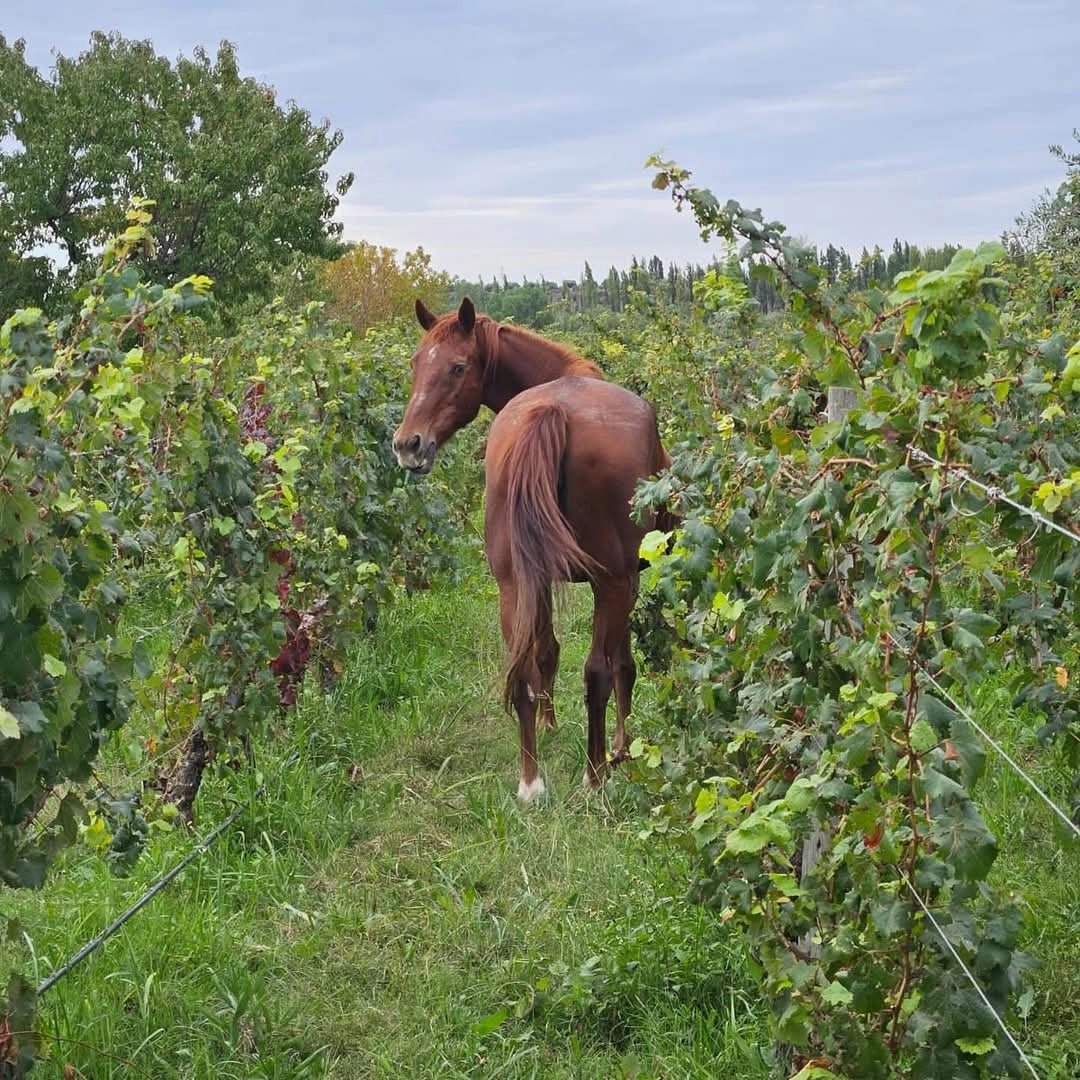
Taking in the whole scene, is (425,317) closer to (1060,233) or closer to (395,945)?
(395,945)

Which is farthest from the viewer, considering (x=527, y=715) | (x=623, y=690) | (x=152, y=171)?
(x=152, y=171)

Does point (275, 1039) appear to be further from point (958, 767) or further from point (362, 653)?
point (362, 653)

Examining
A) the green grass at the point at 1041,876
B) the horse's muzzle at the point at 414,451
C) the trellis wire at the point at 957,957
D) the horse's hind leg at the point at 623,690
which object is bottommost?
the green grass at the point at 1041,876

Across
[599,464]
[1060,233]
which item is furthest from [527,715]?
[1060,233]

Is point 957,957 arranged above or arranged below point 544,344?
below

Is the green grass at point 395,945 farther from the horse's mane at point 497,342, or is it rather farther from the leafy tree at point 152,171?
the leafy tree at point 152,171

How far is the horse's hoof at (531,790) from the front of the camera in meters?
4.89

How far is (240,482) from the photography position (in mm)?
4102

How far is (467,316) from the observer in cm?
609

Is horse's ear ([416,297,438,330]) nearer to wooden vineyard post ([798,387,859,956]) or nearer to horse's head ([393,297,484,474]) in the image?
horse's head ([393,297,484,474])

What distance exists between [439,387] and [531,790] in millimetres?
2224

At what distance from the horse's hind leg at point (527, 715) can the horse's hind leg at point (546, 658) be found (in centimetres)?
10

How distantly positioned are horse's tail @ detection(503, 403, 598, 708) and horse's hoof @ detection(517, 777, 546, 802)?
0.40 metres

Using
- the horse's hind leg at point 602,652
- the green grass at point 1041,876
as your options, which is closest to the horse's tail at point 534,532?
the horse's hind leg at point 602,652
